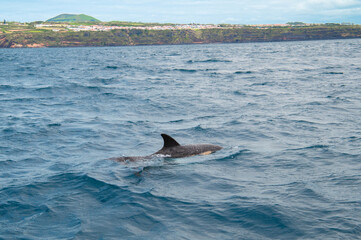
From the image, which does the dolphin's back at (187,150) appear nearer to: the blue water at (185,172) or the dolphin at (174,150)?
the dolphin at (174,150)

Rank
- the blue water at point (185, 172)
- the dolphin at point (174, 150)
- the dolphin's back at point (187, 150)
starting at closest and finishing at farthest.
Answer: the blue water at point (185, 172) → the dolphin at point (174, 150) → the dolphin's back at point (187, 150)

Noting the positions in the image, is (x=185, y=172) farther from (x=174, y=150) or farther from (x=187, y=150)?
(x=187, y=150)

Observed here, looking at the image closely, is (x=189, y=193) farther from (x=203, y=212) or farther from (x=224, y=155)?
(x=224, y=155)

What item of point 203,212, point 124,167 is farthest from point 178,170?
point 203,212

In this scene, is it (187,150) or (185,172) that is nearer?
(185,172)

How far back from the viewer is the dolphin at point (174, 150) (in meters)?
12.8

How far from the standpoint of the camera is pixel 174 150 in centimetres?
1305

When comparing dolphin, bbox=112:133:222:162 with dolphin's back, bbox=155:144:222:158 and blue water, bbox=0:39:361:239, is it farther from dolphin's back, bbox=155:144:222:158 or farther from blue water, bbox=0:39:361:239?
blue water, bbox=0:39:361:239

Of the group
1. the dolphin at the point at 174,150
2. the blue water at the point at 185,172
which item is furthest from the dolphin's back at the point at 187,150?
the blue water at the point at 185,172

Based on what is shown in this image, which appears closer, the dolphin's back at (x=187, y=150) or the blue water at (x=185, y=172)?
the blue water at (x=185, y=172)

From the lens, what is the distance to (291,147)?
14.0 metres

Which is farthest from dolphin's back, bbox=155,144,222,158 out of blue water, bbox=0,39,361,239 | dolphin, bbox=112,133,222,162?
blue water, bbox=0,39,361,239

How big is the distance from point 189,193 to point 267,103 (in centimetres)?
1528

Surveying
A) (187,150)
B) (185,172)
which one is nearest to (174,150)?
(187,150)
